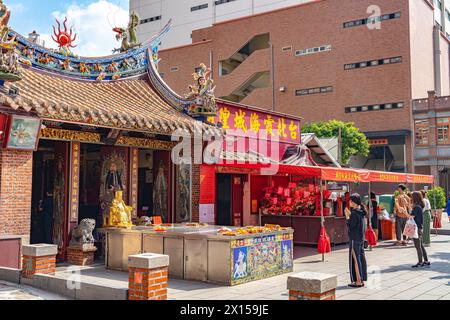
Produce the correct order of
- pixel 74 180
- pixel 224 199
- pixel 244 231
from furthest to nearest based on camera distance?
1. pixel 224 199
2. pixel 74 180
3. pixel 244 231

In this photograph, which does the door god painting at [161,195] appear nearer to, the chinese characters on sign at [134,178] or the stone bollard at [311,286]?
the chinese characters on sign at [134,178]

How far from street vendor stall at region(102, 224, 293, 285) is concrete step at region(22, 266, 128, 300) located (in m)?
0.81

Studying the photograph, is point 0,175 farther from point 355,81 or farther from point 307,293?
point 355,81

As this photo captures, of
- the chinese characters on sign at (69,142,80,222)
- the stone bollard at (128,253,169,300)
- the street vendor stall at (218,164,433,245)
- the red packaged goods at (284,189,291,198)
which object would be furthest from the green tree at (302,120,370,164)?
the stone bollard at (128,253,169,300)

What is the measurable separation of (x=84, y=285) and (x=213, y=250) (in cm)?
286

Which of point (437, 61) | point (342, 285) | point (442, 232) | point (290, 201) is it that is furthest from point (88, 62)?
point (437, 61)

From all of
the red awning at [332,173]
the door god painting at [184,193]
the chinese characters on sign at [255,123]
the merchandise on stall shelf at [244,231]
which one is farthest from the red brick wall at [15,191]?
the red awning at [332,173]

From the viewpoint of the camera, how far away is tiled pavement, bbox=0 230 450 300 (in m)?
8.17

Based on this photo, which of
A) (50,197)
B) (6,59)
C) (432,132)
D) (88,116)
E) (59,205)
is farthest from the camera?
(432,132)

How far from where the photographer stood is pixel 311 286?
5582 millimetres

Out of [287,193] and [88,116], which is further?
[287,193]

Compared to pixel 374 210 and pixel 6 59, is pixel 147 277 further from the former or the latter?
pixel 374 210

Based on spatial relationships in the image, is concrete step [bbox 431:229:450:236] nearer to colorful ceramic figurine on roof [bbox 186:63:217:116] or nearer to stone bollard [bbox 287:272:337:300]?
colorful ceramic figurine on roof [bbox 186:63:217:116]
